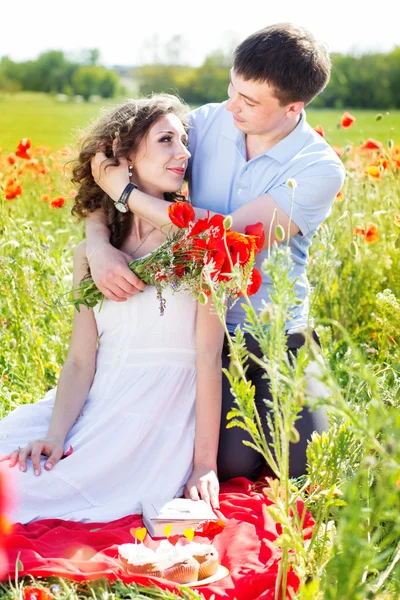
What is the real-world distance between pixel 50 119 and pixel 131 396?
90.9 feet

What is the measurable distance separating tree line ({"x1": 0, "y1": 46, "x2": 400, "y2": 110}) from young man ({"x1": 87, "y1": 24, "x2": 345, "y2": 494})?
575cm

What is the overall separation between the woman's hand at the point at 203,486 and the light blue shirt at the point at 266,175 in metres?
0.64

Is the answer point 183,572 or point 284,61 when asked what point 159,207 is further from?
point 183,572

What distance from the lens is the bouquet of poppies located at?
7.44ft

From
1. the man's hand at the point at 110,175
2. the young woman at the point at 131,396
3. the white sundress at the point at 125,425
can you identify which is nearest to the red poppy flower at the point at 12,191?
the young woman at the point at 131,396

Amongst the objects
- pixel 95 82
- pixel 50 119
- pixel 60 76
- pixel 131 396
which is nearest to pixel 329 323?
pixel 131 396

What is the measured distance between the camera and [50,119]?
29047mm

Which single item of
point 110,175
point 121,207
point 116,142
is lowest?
point 121,207

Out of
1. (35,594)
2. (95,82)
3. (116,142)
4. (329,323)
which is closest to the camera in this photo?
(35,594)

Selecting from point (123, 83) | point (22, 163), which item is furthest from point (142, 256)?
→ point (123, 83)

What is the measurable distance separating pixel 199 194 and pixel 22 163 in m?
2.55

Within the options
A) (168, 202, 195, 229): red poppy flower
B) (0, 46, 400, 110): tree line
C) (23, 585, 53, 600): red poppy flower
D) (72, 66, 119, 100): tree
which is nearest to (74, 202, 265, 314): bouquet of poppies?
(168, 202, 195, 229): red poppy flower

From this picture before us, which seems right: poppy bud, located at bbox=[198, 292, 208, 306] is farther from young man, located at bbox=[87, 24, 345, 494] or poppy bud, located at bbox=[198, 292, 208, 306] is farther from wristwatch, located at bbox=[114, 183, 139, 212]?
wristwatch, located at bbox=[114, 183, 139, 212]

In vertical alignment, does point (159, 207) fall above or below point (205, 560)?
above
